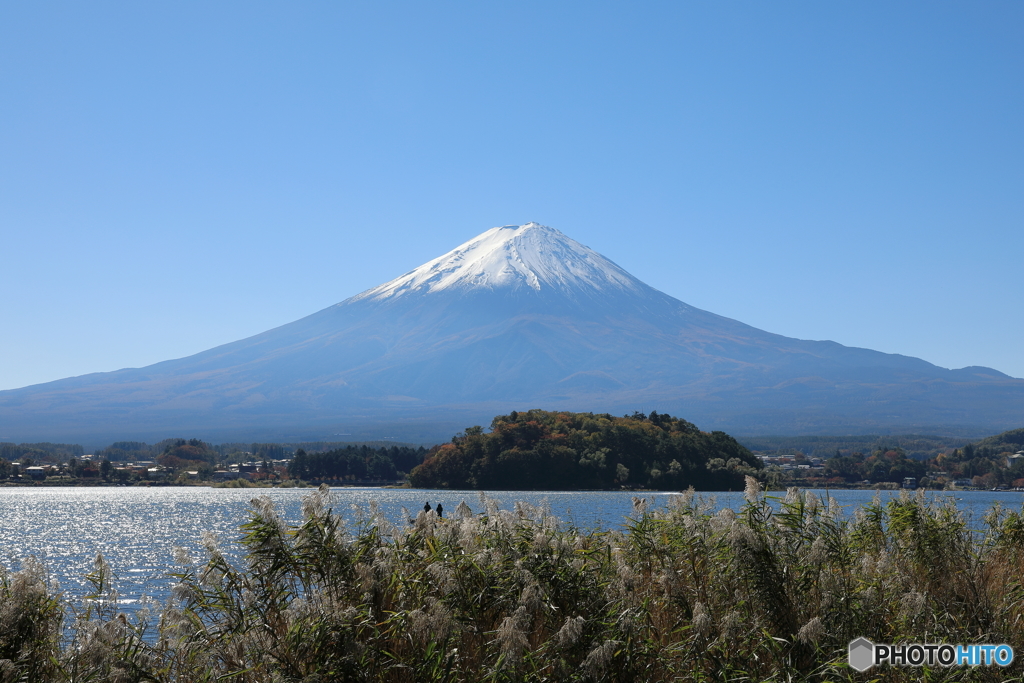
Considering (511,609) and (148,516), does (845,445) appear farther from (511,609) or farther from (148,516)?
(511,609)

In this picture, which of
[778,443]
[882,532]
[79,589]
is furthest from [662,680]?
[778,443]

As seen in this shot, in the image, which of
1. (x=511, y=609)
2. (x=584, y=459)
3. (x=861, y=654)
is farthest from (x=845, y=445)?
(x=511, y=609)

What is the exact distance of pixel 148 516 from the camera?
2359 inches

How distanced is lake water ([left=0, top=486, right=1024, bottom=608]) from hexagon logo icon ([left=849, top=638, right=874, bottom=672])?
3.11 m

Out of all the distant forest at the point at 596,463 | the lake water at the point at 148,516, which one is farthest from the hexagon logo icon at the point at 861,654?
the distant forest at the point at 596,463

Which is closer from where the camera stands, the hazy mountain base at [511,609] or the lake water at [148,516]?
the hazy mountain base at [511,609]

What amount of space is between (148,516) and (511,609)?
57003 millimetres

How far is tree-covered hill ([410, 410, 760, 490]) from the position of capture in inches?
2997

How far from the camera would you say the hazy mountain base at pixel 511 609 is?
743cm

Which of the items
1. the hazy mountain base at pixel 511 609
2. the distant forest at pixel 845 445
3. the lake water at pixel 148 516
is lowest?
the lake water at pixel 148 516

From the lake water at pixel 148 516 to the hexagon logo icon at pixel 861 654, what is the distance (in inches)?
122

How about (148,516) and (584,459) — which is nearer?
(148,516)

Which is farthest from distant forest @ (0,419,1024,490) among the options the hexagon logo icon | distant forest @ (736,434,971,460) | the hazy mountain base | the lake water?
the hexagon logo icon

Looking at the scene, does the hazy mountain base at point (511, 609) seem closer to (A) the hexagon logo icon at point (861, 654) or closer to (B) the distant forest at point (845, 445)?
(A) the hexagon logo icon at point (861, 654)
